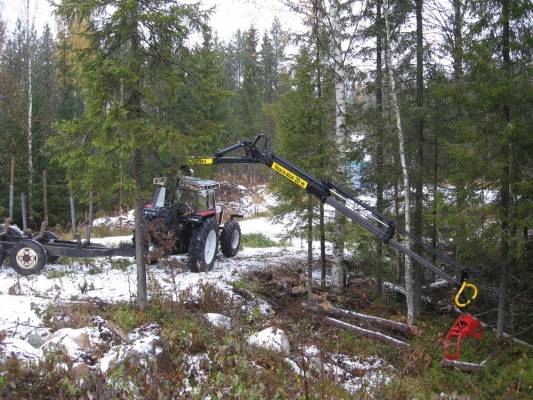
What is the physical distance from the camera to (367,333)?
9414 millimetres

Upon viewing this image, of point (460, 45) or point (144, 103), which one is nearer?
point (144, 103)

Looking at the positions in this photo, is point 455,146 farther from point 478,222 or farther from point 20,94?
point 20,94

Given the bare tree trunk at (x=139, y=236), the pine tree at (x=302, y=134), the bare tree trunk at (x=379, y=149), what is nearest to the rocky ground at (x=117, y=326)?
the bare tree trunk at (x=139, y=236)

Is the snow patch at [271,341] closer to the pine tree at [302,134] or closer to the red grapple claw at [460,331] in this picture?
the red grapple claw at [460,331]

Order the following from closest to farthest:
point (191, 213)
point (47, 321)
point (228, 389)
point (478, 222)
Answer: point (228, 389)
point (47, 321)
point (478, 222)
point (191, 213)

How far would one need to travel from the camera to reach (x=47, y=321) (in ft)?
24.9

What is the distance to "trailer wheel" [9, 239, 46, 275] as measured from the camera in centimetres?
1053

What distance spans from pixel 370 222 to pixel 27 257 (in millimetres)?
7673

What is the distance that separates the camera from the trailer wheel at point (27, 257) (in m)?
10.5

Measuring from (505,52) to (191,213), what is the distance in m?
7.81

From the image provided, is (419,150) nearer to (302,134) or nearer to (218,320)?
(302,134)

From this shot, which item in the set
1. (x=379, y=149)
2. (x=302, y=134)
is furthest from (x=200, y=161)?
(x=379, y=149)

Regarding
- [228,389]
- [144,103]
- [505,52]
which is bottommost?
[228,389]

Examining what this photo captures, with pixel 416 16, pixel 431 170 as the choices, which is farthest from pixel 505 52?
pixel 431 170
